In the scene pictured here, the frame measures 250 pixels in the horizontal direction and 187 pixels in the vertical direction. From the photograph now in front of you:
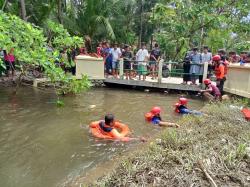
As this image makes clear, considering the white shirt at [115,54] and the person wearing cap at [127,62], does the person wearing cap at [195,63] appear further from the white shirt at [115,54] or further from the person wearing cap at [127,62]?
the white shirt at [115,54]

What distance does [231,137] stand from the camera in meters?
7.16

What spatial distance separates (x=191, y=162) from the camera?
18.2ft

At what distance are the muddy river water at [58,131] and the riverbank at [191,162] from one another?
5.63 feet

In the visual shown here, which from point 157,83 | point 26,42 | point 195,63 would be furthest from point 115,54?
point 26,42

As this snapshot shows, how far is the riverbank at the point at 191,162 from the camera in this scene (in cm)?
507

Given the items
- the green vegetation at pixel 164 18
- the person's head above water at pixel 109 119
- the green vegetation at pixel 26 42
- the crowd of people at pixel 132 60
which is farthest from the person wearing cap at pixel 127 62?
the person's head above water at pixel 109 119

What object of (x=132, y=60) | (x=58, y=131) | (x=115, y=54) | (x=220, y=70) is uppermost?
(x=115, y=54)

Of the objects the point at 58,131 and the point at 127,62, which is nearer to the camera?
the point at 58,131

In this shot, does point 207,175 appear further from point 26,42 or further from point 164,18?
point 164,18

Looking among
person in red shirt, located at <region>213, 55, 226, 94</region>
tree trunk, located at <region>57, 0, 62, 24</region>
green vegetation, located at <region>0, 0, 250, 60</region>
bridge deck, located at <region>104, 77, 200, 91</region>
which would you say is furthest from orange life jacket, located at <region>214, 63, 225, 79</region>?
tree trunk, located at <region>57, 0, 62, 24</region>

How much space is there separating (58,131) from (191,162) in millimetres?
5379

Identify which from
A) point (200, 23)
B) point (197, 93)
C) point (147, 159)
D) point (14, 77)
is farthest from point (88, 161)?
point (200, 23)

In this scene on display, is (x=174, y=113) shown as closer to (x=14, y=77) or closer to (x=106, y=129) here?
(x=106, y=129)

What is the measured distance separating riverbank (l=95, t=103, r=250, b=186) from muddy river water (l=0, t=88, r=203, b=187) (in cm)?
172
